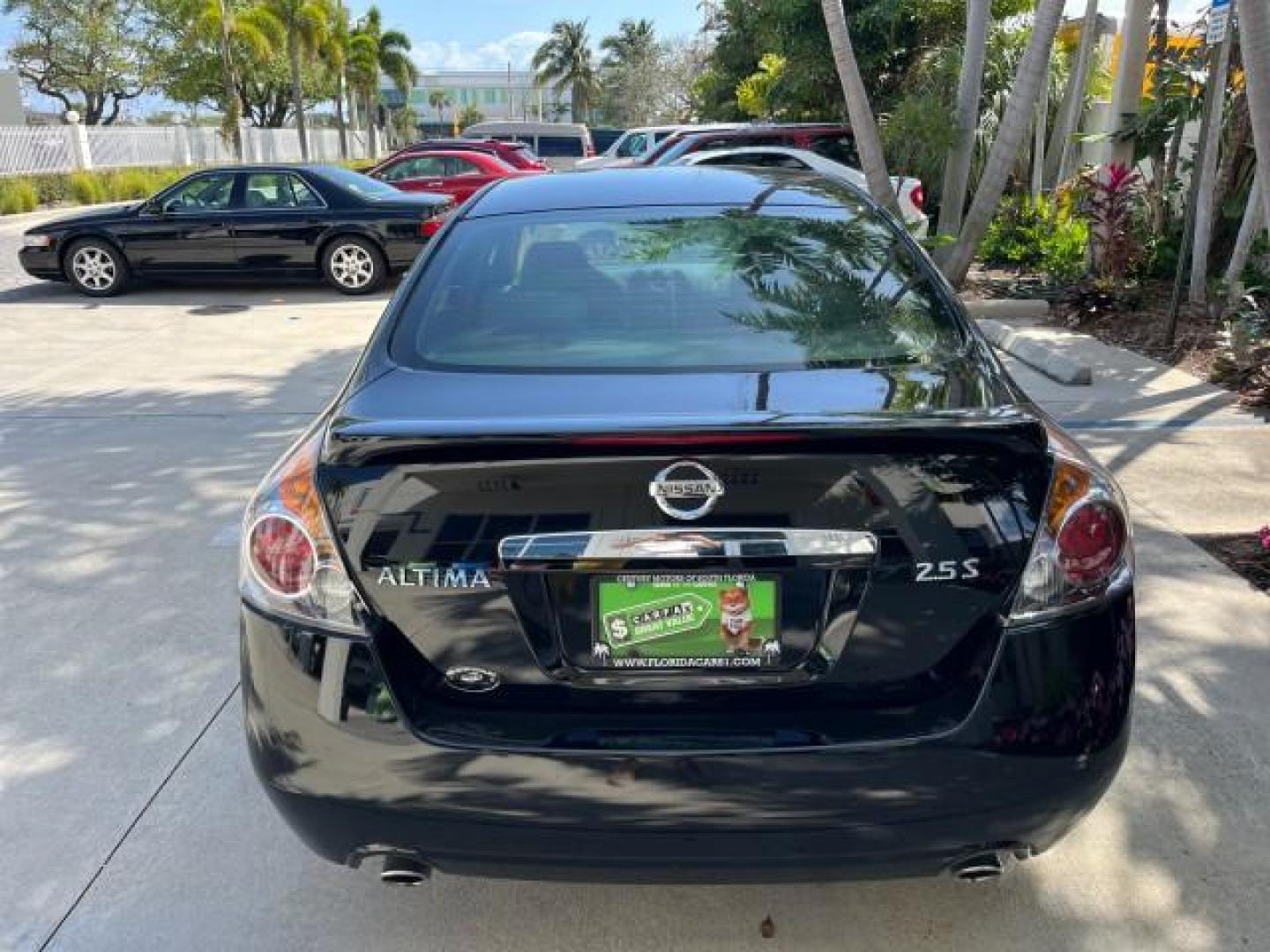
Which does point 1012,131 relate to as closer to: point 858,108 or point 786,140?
point 858,108

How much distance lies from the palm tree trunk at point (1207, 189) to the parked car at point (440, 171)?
32.8ft

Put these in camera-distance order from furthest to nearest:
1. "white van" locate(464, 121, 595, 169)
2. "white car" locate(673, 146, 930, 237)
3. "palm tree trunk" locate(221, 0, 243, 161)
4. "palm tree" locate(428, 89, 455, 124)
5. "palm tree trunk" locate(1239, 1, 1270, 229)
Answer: "palm tree" locate(428, 89, 455, 124), "palm tree trunk" locate(221, 0, 243, 161), "white van" locate(464, 121, 595, 169), "white car" locate(673, 146, 930, 237), "palm tree trunk" locate(1239, 1, 1270, 229)

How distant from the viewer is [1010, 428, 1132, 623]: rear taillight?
6.79 ft

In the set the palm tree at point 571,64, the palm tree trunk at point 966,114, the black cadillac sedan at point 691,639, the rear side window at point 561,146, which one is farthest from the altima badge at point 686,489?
the palm tree at point 571,64

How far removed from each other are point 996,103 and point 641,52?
61516 millimetres

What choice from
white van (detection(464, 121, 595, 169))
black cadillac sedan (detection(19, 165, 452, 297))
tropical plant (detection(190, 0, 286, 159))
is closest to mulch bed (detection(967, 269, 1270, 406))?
black cadillac sedan (detection(19, 165, 452, 297))

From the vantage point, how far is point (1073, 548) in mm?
2105

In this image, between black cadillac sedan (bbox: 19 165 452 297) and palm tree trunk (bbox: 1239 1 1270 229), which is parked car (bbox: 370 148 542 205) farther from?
palm tree trunk (bbox: 1239 1 1270 229)

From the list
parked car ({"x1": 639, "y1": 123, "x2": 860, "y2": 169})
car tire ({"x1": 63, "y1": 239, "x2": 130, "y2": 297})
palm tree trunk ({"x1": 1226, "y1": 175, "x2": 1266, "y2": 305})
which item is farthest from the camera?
parked car ({"x1": 639, "y1": 123, "x2": 860, "y2": 169})

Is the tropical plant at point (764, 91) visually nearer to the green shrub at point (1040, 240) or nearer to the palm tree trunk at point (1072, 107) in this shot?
the palm tree trunk at point (1072, 107)

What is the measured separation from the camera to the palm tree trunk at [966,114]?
1033cm

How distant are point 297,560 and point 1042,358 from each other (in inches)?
268

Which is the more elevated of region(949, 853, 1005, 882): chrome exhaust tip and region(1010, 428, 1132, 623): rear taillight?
region(1010, 428, 1132, 623): rear taillight

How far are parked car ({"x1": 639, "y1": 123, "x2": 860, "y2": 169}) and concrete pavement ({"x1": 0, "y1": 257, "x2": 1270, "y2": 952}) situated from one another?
8.00m
